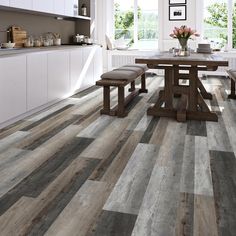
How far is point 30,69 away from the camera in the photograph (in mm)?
4066

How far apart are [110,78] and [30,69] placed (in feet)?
3.18

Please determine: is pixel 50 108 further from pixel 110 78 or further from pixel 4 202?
pixel 4 202

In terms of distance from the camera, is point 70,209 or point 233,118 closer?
point 70,209

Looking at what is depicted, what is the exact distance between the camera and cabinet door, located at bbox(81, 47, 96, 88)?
6133 mm

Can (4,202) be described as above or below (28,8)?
below

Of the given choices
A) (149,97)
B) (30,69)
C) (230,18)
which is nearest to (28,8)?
(30,69)

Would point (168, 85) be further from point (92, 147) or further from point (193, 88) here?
point (92, 147)

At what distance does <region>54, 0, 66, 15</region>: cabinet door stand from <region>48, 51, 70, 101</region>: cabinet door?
79 centimetres

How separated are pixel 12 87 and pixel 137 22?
544 cm

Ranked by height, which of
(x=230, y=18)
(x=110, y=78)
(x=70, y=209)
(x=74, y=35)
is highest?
(x=230, y=18)

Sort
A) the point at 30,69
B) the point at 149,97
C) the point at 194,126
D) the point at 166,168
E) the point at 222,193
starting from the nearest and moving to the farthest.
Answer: the point at 222,193, the point at 166,168, the point at 194,126, the point at 30,69, the point at 149,97

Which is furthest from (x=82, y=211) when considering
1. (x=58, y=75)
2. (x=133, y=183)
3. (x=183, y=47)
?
(x=58, y=75)

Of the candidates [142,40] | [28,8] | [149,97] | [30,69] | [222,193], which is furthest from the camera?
[142,40]

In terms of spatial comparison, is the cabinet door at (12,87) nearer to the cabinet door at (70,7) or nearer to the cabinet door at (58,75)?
the cabinet door at (58,75)
